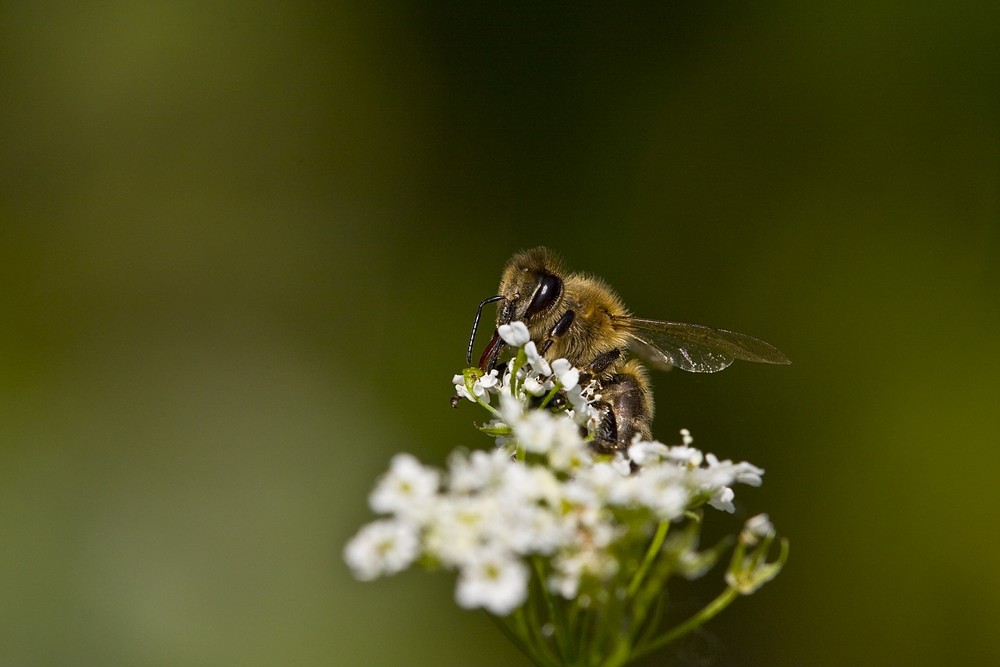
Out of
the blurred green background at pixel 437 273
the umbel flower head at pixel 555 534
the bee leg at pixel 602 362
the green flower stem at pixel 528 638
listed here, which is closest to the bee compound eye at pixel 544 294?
the bee leg at pixel 602 362

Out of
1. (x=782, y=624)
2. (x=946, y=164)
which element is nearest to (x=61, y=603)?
(x=782, y=624)

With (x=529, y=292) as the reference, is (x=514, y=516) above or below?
below

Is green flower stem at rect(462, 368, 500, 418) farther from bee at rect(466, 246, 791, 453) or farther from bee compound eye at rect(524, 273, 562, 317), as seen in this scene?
bee compound eye at rect(524, 273, 562, 317)

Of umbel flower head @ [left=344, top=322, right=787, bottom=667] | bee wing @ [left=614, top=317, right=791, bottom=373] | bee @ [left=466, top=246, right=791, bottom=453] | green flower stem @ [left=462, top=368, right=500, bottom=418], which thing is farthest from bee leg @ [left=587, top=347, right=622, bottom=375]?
umbel flower head @ [left=344, top=322, right=787, bottom=667]

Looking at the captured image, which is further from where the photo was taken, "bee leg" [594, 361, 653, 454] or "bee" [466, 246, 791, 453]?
"bee" [466, 246, 791, 453]

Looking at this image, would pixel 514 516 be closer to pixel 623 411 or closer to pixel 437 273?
pixel 623 411

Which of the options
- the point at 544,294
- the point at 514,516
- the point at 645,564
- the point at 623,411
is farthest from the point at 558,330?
the point at 514,516
